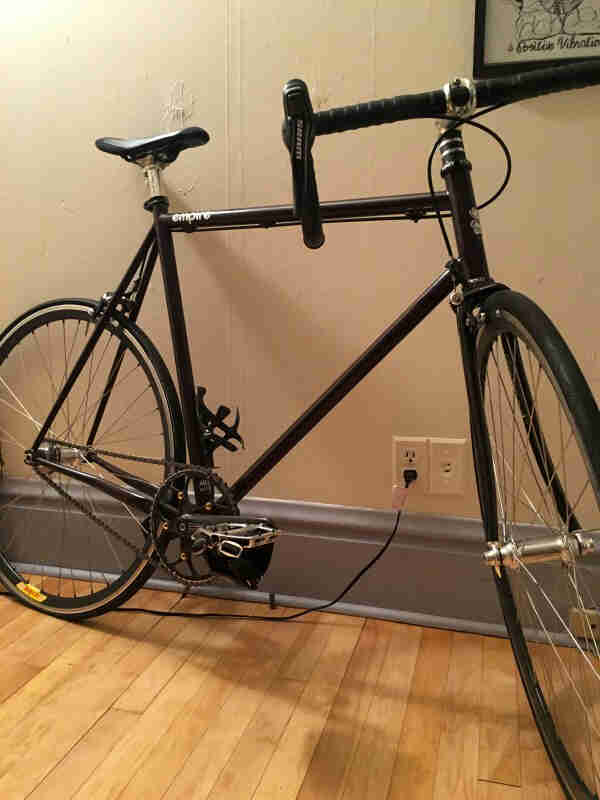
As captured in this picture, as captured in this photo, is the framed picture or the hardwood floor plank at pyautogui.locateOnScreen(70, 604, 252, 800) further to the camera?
the framed picture

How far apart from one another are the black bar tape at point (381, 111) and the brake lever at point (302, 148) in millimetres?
18

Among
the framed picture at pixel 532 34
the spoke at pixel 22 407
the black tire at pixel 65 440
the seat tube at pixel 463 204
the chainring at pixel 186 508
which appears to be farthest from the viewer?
the spoke at pixel 22 407

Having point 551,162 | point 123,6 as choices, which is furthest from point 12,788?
point 123,6

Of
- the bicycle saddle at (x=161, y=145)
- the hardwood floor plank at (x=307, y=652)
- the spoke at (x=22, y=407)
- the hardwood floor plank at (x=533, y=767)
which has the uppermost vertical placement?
the bicycle saddle at (x=161, y=145)

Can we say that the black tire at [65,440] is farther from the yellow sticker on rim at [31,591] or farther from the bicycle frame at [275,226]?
the bicycle frame at [275,226]

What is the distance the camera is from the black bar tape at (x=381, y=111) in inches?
30.7

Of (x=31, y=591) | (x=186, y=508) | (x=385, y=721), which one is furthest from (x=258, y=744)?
(x=31, y=591)

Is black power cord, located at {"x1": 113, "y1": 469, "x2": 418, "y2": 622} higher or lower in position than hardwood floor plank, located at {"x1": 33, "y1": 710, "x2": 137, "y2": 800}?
higher

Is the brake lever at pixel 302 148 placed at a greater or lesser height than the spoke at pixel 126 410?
greater

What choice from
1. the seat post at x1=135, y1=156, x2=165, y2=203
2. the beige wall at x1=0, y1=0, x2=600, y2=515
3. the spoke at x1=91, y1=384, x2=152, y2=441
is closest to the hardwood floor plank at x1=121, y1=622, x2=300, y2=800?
the beige wall at x1=0, y1=0, x2=600, y2=515

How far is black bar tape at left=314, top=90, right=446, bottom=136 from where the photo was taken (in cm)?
78

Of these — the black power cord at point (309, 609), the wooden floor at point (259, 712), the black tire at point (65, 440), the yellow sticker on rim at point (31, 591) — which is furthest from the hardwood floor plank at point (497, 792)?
the yellow sticker on rim at point (31, 591)

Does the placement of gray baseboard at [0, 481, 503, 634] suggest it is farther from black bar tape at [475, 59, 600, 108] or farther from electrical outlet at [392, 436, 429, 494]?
black bar tape at [475, 59, 600, 108]

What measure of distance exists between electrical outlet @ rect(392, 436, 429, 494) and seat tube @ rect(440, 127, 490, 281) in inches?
20.1
